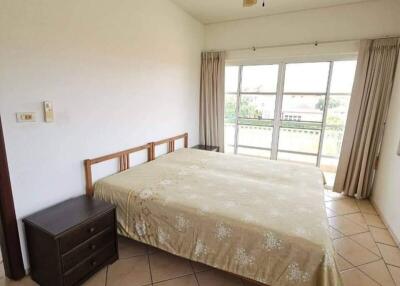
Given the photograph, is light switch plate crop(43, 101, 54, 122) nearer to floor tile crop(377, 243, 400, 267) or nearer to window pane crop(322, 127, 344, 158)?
floor tile crop(377, 243, 400, 267)

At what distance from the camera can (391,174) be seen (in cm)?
261

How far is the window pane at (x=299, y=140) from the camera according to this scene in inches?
144

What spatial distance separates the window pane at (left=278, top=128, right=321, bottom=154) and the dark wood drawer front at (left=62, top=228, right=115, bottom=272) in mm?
3086

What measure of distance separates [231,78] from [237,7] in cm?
116

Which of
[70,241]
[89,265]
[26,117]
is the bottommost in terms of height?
[89,265]

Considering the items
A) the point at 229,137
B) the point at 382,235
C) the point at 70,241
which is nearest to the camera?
the point at 70,241

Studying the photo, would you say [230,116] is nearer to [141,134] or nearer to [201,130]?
[201,130]

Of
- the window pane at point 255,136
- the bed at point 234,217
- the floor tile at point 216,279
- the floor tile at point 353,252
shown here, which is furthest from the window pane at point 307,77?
the floor tile at point 216,279

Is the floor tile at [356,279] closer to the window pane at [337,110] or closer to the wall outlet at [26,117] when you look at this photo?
the window pane at [337,110]

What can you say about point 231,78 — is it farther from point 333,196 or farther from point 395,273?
point 395,273

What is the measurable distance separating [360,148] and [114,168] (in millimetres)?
3271

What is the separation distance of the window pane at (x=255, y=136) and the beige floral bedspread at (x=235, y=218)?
1.51m

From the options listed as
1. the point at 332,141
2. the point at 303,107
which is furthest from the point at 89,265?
the point at 332,141

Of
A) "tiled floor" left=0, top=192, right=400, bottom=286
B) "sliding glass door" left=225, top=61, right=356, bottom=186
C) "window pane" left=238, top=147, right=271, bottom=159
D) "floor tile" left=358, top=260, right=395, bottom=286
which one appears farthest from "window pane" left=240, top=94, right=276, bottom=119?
"floor tile" left=358, top=260, right=395, bottom=286
